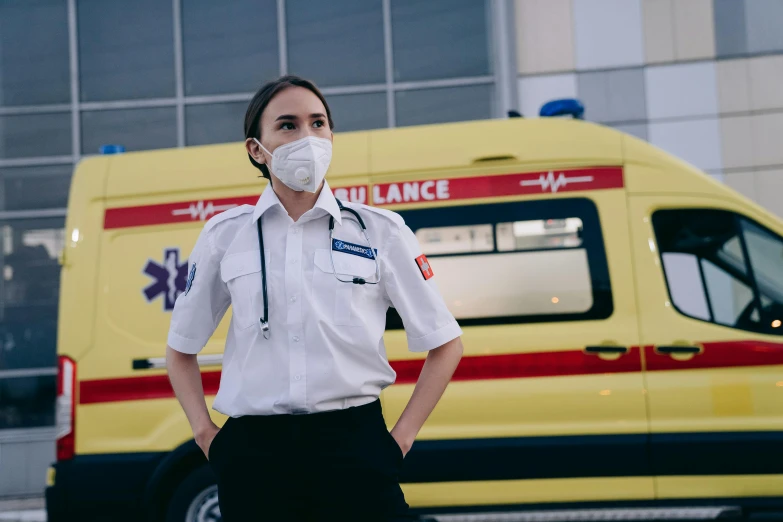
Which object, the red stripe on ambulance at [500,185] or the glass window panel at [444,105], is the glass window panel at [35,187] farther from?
the red stripe on ambulance at [500,185]

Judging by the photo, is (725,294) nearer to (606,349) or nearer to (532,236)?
(606,349)

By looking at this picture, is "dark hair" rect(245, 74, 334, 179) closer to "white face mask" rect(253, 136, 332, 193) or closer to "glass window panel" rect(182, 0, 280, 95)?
"white face mask" rect(253, 136, 332, 193)

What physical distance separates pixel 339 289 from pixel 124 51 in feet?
25.7

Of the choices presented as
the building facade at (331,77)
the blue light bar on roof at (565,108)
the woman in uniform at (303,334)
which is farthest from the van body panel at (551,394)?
the building facade at (331,77)

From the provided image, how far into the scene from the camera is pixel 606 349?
13.7 feet

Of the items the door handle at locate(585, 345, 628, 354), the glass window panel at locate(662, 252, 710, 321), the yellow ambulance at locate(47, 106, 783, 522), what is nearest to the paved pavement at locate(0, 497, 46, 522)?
the yellow ambulance at locate(47, 106, 783, 522)

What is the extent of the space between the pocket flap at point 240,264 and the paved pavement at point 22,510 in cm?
577

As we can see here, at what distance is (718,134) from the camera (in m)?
8.04

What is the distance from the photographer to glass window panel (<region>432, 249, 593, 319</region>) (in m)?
4.27

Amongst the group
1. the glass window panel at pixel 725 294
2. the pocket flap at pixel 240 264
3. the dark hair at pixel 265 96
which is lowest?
the glass window panel at pixel 725 294

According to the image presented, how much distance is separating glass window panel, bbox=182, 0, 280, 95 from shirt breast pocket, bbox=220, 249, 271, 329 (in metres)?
7.24

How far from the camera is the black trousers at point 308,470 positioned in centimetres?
160

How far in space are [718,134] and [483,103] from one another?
91.3 inches

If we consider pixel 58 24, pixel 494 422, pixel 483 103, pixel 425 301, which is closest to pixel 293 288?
pixel 425 301
